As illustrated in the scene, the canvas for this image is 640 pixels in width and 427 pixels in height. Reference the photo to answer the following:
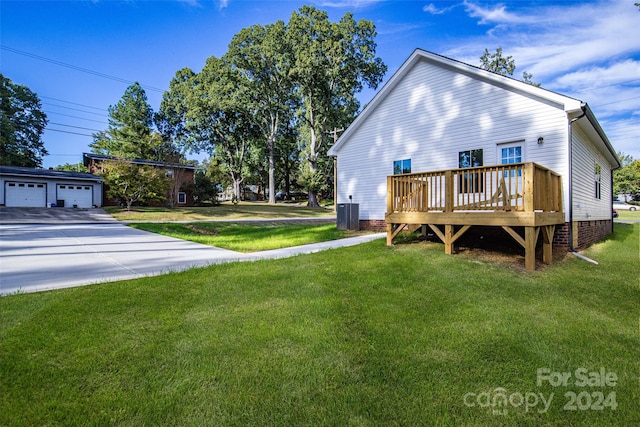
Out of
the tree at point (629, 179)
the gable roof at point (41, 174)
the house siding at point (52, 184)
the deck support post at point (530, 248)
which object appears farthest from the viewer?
the tree at point (629, 179)

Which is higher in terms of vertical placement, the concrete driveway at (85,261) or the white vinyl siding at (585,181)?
the white vinyl siding at (585,181)

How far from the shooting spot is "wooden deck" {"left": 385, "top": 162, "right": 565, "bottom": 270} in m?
5.60

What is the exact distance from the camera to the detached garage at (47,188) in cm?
2389

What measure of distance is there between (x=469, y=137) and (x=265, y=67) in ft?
85.6

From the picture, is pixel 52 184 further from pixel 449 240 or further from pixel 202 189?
pixel 449 240

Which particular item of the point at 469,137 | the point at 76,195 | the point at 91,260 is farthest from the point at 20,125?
the point at 469,137

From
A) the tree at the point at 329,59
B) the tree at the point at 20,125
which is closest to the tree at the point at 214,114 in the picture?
the tree at the point at 329,59

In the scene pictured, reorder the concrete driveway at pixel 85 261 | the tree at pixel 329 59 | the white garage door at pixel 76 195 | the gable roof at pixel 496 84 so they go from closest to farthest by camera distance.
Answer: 1. the concrete driveway at pixel 85 261
2. the gable roof at pixel 496 84
3. the white garage door at pixel 76 195
4. the tree at pixel 329 59

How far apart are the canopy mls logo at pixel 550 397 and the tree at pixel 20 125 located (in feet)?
150

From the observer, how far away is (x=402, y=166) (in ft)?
35.4

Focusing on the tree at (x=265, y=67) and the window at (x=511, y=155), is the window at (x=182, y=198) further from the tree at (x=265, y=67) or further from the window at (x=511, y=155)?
the window at (x=511, y=155)

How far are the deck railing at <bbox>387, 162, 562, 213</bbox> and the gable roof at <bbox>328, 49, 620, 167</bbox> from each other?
A: 1.70 m

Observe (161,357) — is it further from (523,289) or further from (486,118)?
(486,118)

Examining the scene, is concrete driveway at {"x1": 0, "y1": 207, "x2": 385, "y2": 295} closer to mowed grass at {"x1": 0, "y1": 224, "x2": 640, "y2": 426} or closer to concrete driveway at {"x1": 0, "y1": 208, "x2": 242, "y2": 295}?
concrete driveway at {"x1": 0, "y1": 208, "x2": 242, "y2": 295}
